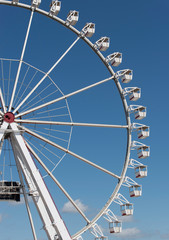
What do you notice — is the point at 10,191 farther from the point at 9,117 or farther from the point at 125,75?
the point at 125,75

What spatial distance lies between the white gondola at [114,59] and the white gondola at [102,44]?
66 centimetres

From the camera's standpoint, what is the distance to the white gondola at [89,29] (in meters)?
28.9

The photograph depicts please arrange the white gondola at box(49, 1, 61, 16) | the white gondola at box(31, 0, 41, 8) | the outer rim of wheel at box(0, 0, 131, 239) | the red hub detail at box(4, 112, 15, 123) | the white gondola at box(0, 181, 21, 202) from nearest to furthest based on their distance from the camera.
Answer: the red hub detail at box(4, 112, 15, 123) < the white gondola at box(0, 181, 21, 202) < the outer rim of wheel at box(0, 0, 131, 239) < the white gondola at box(31, 0, 41, 8) < the white gondola at box(49, 1, 61, 16)

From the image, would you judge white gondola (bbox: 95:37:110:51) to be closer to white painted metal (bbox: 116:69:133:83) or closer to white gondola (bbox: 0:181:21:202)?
white painted metal (bbox: 116:69:133:83)

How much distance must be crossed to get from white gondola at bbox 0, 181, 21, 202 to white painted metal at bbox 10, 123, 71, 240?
1.89 meters

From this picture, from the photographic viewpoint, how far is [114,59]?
2961 cm

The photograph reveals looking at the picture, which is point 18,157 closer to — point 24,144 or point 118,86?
point 24,144

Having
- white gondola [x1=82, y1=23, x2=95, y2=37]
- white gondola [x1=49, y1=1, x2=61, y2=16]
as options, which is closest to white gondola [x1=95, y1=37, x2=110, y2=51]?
white gondola [x1=82, y1=23, x2=95, y2=37]

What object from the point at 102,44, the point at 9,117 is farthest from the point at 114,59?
the point at 9,117

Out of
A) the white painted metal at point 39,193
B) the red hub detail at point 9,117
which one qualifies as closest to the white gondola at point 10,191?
the white painted metal at point 39,193

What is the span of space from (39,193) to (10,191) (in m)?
4.30

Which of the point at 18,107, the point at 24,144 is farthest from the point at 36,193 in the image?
the point at 18,107

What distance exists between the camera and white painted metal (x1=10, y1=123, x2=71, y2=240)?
2081 centimetres

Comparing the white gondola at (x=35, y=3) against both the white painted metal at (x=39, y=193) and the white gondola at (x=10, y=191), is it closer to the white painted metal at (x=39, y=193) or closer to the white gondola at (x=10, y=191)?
the white painted metal at (x=39, y=193)
